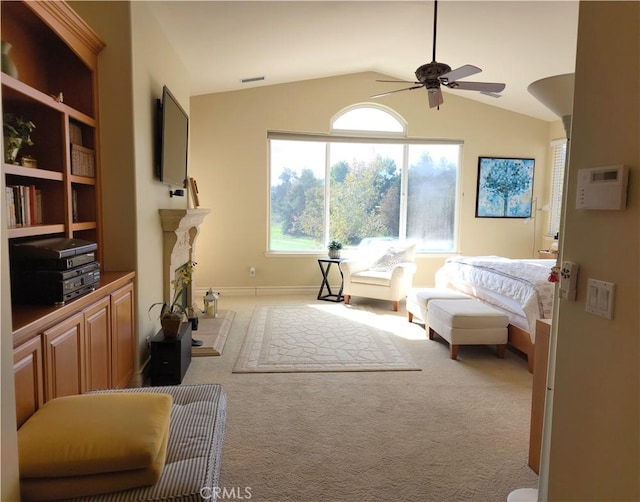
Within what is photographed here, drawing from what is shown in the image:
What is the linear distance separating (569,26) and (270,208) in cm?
411

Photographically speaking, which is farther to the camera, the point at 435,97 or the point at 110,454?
the point at 435,97

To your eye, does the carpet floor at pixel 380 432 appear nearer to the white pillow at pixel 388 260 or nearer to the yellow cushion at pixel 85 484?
the yellow cushion at pixel 85 484

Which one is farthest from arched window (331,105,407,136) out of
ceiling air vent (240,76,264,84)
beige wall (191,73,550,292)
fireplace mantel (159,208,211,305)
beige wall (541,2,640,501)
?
beige wall (541,2,640,501)

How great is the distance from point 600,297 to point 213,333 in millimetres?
3561

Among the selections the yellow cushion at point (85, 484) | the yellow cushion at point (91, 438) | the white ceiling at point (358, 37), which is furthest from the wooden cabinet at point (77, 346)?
the white ceiling at point (358, 37)

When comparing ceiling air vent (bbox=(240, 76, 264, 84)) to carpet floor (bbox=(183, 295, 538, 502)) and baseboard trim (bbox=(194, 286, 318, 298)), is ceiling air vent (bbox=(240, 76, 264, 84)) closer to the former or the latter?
baseboard trim (bbox=(194, 286, 318, 298))

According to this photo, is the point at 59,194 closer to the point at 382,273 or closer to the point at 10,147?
the point at 10,147

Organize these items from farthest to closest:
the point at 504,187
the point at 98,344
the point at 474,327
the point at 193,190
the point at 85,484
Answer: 1. the point at 504,187
2. the point at 193,190
3. the point at 474,327
4. the point at 98,344
5. the point at 85,484

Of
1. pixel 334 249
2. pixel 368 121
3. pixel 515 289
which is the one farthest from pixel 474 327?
pixel 368 121

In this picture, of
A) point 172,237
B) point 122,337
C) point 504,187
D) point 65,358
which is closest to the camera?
point 65,358

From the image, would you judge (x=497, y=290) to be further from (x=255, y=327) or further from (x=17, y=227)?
(x=17, y=227)

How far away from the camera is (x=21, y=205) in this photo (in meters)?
2.11

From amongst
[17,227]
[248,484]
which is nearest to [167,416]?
[248,484]

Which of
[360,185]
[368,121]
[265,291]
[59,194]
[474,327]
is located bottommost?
[265,291]
